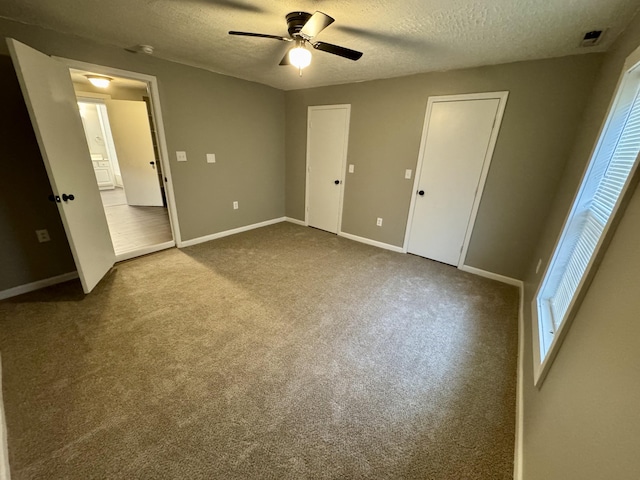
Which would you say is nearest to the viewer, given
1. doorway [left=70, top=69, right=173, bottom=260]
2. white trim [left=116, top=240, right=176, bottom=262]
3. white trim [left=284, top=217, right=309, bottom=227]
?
white trim [left=116, top=240, right=176, bottom=262]

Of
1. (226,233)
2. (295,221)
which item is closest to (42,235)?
(226,233)

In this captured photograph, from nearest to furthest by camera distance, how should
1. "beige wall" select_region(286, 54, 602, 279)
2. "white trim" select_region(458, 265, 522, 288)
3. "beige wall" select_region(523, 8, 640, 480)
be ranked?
"beige wall" select_region(523, 8, 640, 480) < "beige wall" select_region(286, 54, 602, 279) < "white trim" select_region(458, 265, 522, 288)

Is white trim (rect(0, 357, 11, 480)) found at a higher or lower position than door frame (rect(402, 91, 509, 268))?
lower

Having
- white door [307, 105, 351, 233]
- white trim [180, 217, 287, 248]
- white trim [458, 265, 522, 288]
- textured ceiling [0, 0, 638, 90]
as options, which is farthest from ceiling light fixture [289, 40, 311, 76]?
white trim [458, 265, 522, 288]

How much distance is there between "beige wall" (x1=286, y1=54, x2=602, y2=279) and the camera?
2369mm

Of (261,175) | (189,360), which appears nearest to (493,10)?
(189,360)

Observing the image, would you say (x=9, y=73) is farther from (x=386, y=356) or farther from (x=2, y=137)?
(x=386, y=356)

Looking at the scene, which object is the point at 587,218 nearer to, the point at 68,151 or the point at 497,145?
the point at 497,145

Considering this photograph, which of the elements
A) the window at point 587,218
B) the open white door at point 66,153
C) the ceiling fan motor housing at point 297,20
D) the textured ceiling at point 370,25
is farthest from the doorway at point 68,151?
the window at point 587,218

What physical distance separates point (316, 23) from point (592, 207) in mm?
2113

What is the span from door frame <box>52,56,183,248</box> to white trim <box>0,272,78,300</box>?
18.3 inches

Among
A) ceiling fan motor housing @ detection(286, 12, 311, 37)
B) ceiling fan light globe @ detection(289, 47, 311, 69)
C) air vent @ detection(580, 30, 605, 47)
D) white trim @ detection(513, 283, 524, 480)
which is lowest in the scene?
white trim @ detection(513, 283, 524, 480)

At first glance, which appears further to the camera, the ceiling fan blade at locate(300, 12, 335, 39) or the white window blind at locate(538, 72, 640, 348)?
the ceiling fan blade at locate(300, 12, 335, 39)

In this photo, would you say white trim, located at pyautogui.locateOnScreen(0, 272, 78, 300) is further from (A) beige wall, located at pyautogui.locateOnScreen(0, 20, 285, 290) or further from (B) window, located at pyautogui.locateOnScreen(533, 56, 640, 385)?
(B) window, located at pyautogui.locateOnScreen(533, 56, 640, 385)
